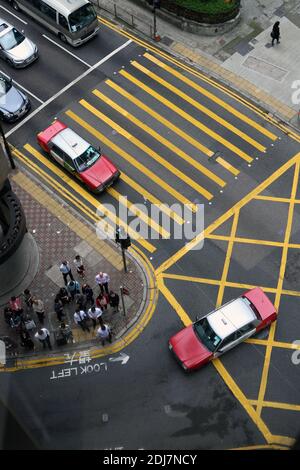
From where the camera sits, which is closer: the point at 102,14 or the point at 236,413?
the point at 236,413

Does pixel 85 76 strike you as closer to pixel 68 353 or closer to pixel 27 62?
pixel 27 62

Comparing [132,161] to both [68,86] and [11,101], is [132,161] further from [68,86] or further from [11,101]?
[11,101]

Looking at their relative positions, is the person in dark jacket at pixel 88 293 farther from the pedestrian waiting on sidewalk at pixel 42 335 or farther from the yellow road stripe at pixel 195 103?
the yellow road stripe at pixel 195 103

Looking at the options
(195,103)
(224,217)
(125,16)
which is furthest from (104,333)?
(125,16)

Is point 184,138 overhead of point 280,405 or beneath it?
overhead

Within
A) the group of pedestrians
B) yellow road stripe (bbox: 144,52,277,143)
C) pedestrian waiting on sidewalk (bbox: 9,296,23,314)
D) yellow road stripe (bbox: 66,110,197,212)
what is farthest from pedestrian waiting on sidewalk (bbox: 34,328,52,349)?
yellow road stripe (bbox: 144,52,277,143)
